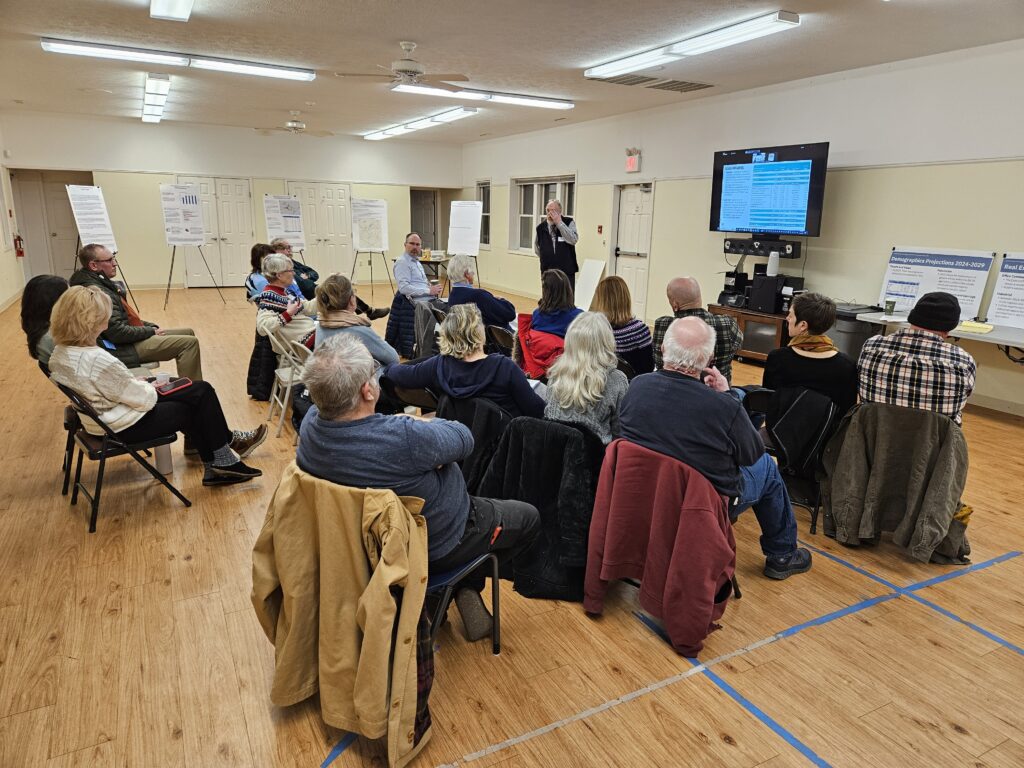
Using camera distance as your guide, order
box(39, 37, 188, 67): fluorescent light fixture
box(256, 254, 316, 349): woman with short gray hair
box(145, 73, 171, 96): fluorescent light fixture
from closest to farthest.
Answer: box(256, 254, 316, 349): woman with short gray hair → box(39, 37, 188, 67): fluorescent light fixture → box(145, 73, 171, 96): fluorescent light fixture

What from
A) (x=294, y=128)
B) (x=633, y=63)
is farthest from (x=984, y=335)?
(x=294, y=128)

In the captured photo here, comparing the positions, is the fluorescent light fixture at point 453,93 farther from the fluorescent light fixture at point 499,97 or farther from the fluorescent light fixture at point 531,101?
the fluorescent light fixture at point 531,101

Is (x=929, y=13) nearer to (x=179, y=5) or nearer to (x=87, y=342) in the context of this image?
(x=179, y=5)

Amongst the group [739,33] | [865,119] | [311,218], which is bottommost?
[311,218]

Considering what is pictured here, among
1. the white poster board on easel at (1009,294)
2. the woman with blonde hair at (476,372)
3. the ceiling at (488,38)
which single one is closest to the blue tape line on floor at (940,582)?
the woman with blonde hair at (476,372)

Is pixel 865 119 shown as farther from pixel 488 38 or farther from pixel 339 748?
pixel 339 748

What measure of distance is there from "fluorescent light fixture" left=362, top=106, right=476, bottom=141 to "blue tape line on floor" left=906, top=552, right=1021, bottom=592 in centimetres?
806

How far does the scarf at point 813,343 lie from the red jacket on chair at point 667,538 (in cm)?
126

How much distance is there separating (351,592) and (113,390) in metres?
1.99

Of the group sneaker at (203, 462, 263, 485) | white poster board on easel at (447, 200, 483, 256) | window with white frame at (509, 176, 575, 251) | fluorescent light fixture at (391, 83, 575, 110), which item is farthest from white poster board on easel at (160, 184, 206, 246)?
sneaker at (203, 462, 263, 485)

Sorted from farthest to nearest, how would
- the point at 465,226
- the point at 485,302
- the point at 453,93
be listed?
the point at 465,226, the point at 453,93, the point at 485,302

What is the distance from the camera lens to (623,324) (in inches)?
140

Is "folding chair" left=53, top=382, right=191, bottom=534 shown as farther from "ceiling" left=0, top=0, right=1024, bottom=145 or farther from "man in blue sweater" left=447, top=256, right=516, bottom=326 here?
"ceiling" left=0, top=0, right=1024, bottom=145

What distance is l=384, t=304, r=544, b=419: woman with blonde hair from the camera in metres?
2.78
